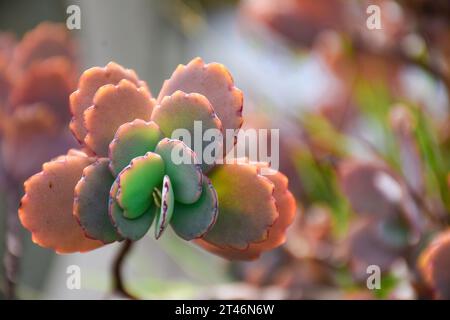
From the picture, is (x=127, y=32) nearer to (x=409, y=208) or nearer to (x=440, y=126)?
(x=440, y=126)

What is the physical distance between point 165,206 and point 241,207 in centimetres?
5

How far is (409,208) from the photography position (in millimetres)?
448

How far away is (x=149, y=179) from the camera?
32 cm

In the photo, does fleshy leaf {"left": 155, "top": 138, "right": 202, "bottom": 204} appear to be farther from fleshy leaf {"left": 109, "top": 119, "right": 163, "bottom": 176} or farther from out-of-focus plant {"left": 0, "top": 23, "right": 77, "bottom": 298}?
out-of-focus plant {"left": 0, "top": 23, "right": 77, "bottom": 298}

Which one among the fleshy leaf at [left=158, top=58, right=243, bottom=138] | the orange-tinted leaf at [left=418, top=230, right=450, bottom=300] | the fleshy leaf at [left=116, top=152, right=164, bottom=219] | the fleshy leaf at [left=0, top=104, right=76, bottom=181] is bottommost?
the orange-tinted leaf at [left=418, top=230, right=450, bottom=300]

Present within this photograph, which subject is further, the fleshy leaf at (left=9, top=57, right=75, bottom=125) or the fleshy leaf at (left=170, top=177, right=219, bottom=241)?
the fleshy leaf at (left=9, top=57, right=75, bottom=125)

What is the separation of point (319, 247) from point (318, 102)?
219 mm

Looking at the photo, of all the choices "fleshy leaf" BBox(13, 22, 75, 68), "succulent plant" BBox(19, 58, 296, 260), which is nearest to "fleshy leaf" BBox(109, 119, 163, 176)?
"succulent plant" BBox(19, 58, 296, 260)

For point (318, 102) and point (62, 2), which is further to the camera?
point (62, 2)

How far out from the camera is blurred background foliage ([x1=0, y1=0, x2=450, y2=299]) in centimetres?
47

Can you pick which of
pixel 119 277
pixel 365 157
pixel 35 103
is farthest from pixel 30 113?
pixel 365 157

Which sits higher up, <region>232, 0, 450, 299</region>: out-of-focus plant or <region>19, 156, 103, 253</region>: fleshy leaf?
<region>232, 0, 450, 299</region>: out-of-focus plant

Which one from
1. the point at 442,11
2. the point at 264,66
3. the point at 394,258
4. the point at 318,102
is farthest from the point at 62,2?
the point at 394,258

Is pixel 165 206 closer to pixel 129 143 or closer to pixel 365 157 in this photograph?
pixel 129 143
